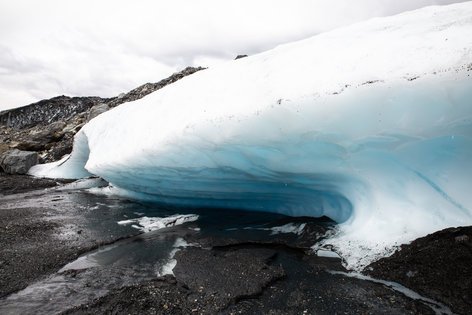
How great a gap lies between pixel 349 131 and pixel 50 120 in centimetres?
2859

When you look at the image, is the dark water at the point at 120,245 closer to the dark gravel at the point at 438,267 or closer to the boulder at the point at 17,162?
the dark gravel at the point at 438,267

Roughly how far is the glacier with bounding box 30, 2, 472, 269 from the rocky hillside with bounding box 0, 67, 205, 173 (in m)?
10.7

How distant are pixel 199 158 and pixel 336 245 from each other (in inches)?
91.0

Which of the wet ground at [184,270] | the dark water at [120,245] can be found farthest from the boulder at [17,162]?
the wet ground at [184,270]

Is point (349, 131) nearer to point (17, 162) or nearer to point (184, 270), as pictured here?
point (184, 270)

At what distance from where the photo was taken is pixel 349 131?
3895 millimetres

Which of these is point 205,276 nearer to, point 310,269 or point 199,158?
A: point 310,269

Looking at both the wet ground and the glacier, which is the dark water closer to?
the wet ground

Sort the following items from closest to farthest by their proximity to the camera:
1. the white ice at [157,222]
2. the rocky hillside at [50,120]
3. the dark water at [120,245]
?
the dark water at [120,245] < the white ice at [157,222] < the rocky hillside at [50,120]

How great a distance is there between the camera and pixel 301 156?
444cm

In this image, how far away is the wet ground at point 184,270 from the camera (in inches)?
118

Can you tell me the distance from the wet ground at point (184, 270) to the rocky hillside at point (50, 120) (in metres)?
9.40

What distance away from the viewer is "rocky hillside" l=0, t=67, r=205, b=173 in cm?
1480

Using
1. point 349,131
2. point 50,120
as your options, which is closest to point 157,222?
point 349,131
